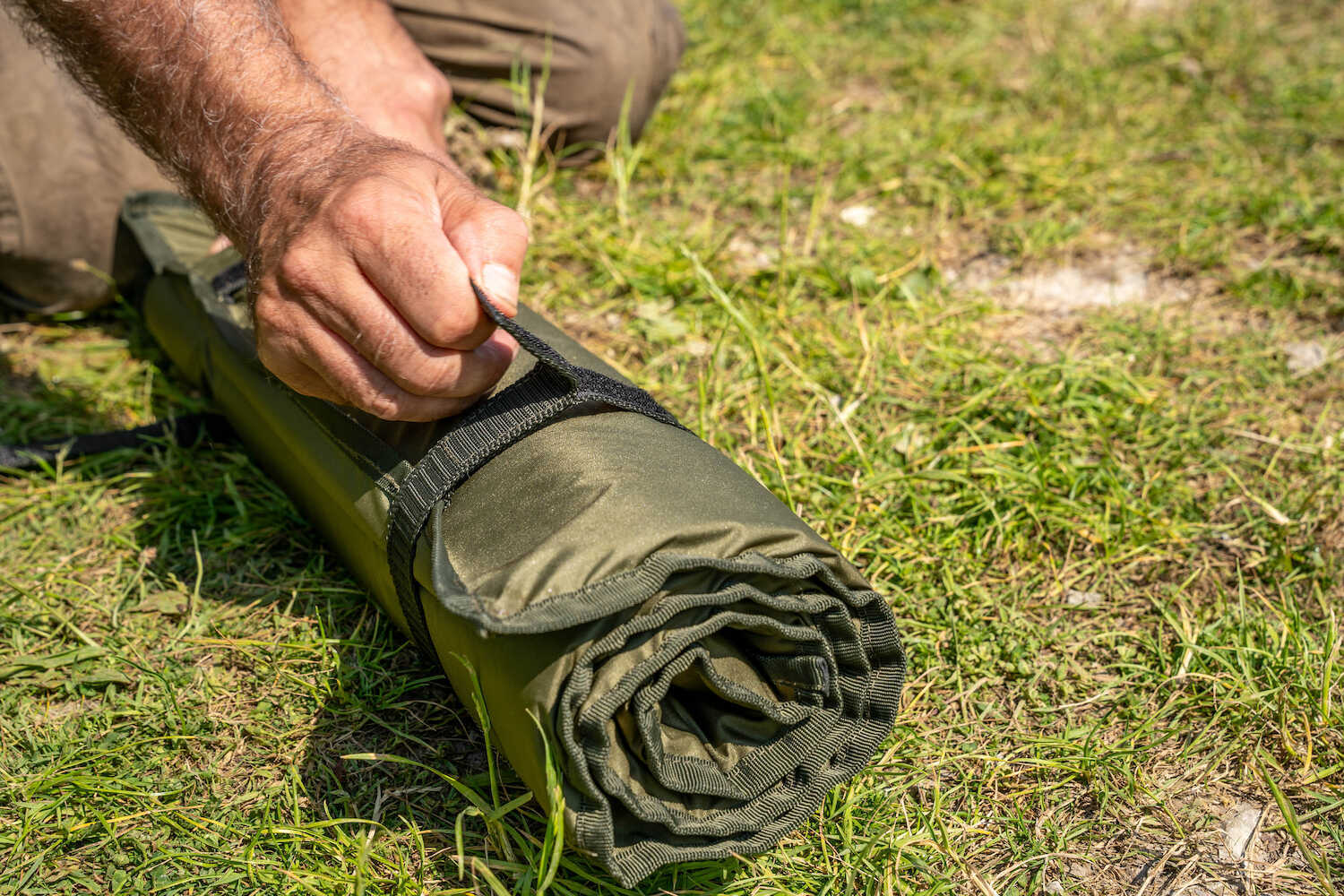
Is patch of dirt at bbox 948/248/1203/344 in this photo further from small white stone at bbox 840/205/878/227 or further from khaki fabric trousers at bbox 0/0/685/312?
khaki fabric trousers at bbox 0/0/685/312

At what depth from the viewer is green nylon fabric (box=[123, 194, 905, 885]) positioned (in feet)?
4.57

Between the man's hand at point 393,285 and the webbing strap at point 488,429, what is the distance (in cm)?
6

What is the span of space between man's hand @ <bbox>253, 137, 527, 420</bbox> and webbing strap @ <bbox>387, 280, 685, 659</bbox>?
57 millimetres

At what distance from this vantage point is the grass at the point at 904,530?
1704 millimetres

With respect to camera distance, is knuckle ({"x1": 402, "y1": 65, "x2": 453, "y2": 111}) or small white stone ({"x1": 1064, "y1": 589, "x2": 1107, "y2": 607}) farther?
knuckle ({"x1": 402, "y1": 65, "x2": 453, "y2": 111})

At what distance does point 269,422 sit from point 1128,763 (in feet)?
5.76

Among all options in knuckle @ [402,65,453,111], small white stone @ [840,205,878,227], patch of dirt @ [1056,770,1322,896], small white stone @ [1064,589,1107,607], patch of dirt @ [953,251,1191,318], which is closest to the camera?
patch of dirt @ [1056,770,1322,896]

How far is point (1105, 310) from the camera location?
278cm

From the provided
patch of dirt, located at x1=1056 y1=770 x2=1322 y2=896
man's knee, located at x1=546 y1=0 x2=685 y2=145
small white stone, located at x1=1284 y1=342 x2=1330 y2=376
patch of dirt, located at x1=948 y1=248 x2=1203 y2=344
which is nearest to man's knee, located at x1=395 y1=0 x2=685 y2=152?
man's knee, located at x1=546 y1=0 x2=685 y2=145

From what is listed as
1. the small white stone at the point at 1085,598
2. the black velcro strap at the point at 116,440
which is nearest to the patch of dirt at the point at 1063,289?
the small white stone at the point at 1085,598

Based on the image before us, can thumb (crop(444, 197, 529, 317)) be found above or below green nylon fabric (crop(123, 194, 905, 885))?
above

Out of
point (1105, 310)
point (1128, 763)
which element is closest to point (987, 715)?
point (1128, 763)

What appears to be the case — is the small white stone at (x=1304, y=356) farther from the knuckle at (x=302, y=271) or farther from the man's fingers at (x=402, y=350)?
the knuckle at (x=302, y=271)

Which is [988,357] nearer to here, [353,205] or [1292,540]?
[1292,540]
